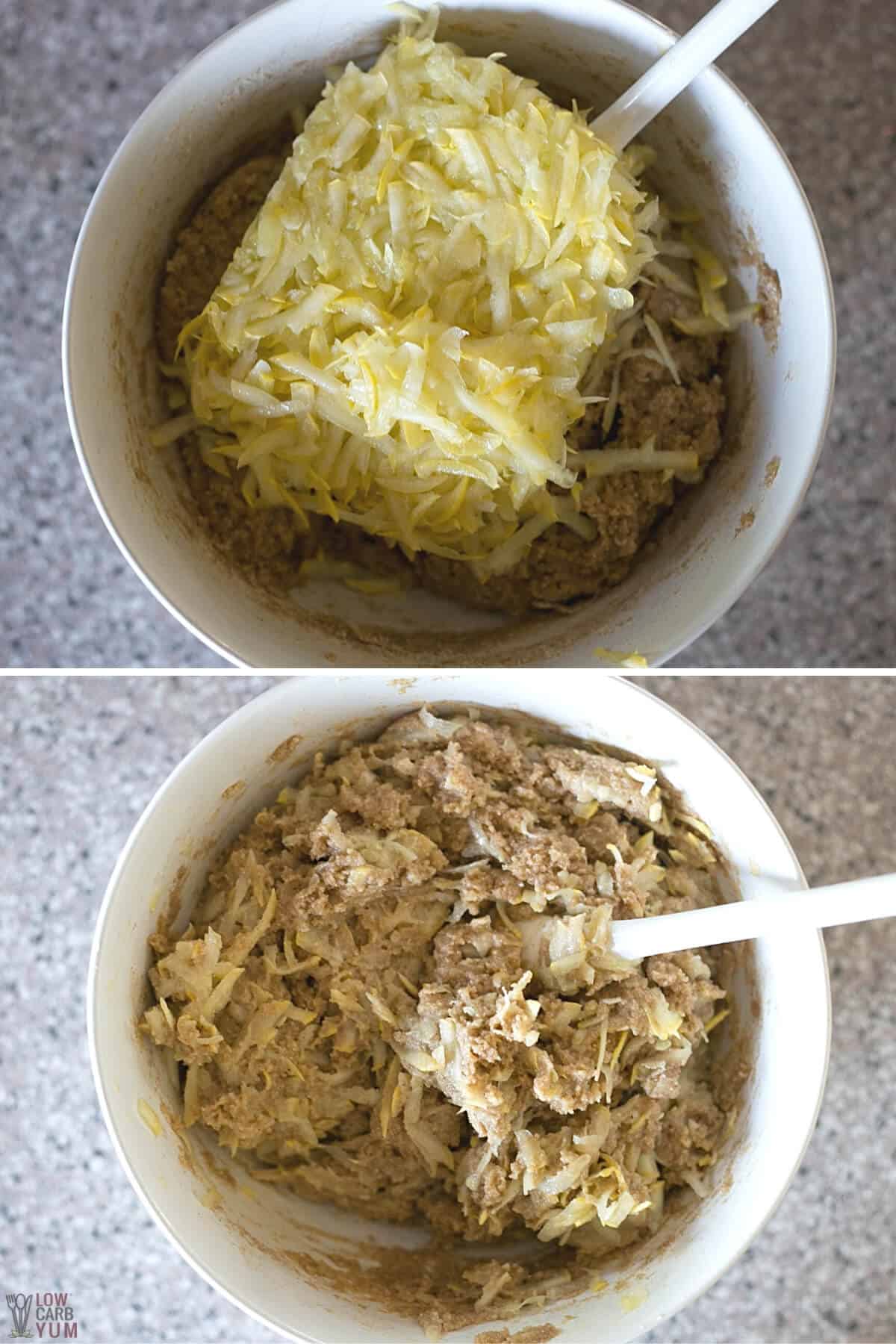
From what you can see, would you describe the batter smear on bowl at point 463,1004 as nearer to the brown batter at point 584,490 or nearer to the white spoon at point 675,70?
the brown batter at point 584,490

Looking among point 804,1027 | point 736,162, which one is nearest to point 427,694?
point 804,1027

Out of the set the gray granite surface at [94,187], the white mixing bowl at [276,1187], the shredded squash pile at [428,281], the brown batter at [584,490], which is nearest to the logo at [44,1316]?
the white mixing bowl at [276,1187]

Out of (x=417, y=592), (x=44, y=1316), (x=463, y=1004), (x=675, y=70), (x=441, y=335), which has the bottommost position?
(x=44, y=1316)

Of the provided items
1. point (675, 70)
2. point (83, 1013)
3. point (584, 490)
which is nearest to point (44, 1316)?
point (83, 1013)

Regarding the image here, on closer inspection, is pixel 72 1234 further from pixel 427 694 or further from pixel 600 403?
pixel 600 403

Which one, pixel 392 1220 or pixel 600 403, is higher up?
pixel 600 403

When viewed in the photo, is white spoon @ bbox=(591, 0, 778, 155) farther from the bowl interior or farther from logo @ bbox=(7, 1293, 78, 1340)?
logo @ bbox=(7, 1293, 78, 1340)

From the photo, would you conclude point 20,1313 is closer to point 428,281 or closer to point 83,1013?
point 83,1013
